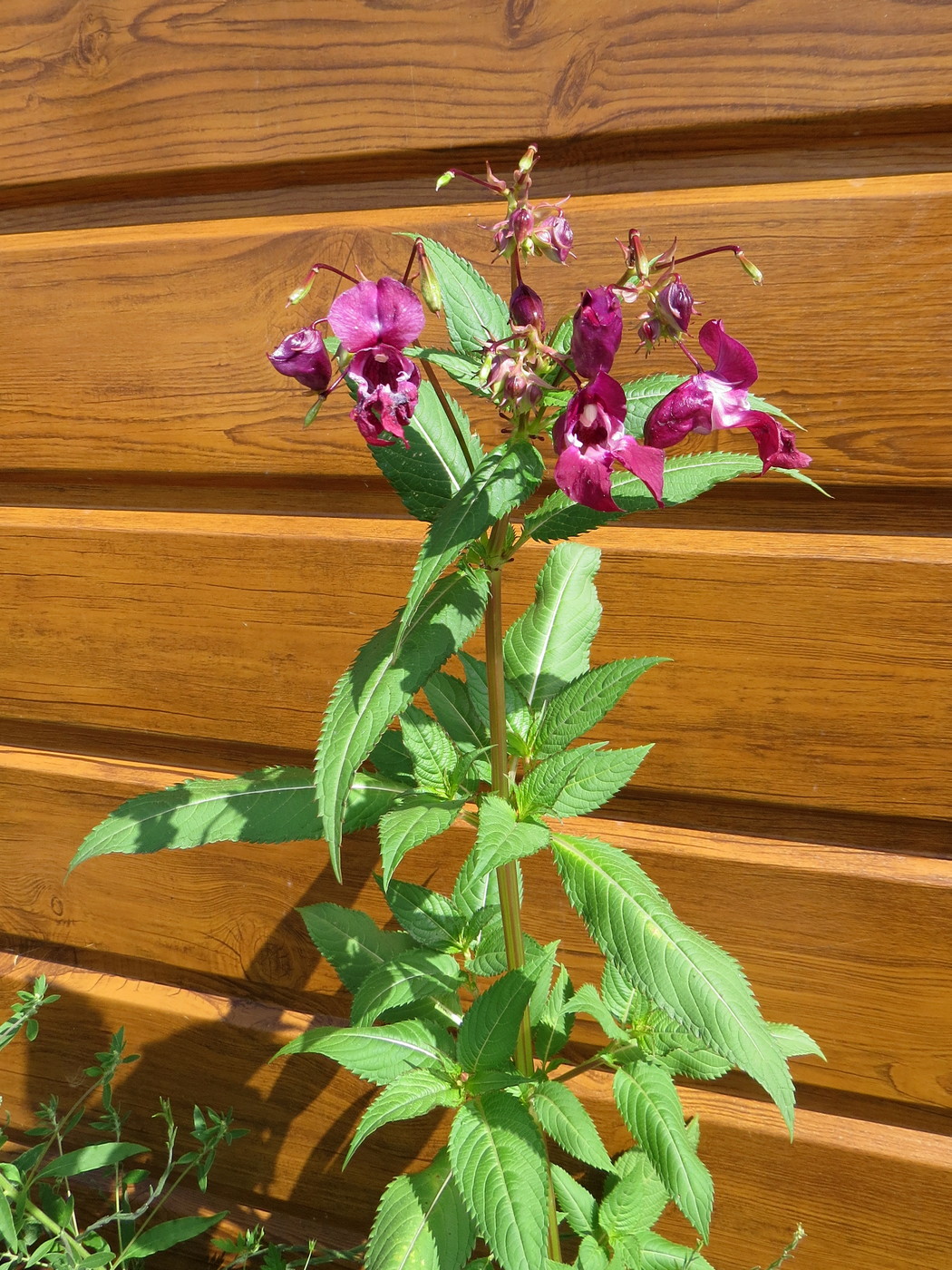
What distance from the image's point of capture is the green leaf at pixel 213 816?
2.74 ft

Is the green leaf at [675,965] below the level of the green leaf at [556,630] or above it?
below

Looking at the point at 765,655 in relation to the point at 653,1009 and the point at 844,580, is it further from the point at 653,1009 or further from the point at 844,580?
the point at 653,1009

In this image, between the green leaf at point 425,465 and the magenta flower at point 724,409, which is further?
the green leaf at point 425,465

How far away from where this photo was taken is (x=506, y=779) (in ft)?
2.71

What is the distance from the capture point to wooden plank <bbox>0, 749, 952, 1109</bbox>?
1.15 meters

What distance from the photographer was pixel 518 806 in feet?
2.70

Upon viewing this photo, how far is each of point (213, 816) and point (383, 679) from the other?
0.97 ft

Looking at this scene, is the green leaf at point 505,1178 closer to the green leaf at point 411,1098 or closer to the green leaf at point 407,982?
the green leaf at point 411,1098

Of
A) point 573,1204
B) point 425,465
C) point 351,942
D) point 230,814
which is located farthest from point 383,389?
point 573,1204

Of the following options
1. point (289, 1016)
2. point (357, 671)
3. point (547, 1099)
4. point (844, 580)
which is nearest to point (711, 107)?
point (844, 580)

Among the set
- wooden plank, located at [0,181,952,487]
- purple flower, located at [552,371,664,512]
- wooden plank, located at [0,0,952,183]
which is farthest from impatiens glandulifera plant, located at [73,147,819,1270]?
wooden plank, located at [0,0,952,183]

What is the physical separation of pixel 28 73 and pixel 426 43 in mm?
617

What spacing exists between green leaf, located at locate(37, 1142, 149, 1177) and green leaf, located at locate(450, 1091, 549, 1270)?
2.46 feet

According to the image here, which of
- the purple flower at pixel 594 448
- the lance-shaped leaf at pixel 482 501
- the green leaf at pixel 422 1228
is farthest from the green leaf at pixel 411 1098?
the purple flower at pixel 594 448
